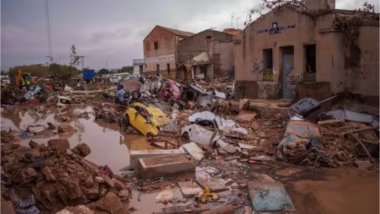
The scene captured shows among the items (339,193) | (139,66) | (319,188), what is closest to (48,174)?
(319,188)

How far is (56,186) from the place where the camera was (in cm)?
584

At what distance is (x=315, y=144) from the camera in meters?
8.49

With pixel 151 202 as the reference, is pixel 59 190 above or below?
above

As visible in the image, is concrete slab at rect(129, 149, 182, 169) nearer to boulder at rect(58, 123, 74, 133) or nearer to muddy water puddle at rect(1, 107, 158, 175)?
muddy water puddle at rect(1, 107, 158, 175)

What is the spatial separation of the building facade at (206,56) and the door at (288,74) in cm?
1938

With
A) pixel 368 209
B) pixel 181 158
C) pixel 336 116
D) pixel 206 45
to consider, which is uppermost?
pixel 206 45

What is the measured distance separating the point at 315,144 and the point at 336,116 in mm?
2527

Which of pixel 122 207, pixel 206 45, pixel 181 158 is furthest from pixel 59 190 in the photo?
pixel 206 45

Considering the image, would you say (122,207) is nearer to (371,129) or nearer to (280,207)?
(280,207)

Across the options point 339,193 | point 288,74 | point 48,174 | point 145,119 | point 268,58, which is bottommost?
point 339,193

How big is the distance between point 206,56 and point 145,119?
988 inches

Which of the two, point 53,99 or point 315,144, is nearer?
point 315,144

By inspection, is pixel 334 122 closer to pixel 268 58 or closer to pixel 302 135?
pixel 302 135

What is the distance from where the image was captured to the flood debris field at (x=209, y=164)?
5.80m
